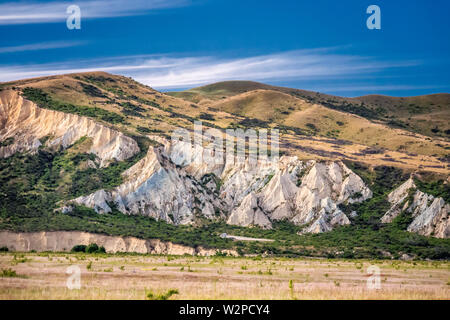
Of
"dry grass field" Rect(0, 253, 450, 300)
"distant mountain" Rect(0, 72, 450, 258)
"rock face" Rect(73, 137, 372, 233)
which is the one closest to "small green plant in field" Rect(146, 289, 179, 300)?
"dry grass field" Rect(0, 253, 450, 300)

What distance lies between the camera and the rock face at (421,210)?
81.6m

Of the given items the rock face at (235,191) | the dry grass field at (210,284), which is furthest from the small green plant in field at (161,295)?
the rock face at (235,191)

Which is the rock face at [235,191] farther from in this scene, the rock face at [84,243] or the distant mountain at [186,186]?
the rock face at [84,243]

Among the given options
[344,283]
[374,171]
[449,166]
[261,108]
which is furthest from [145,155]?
[261,108]

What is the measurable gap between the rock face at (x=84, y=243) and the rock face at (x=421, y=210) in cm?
2892

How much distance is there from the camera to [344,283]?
33094 mm

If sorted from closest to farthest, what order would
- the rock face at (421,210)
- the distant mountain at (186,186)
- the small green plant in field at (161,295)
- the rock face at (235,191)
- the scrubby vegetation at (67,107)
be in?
1. the small green plant in field at (161,295)
2. the distant mountain at (186,186)
3. the rock face at (421,210)
4. the rock face at (235,191)
5. the scrubby vegetation at (67,107)

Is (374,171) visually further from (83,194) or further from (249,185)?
(83,194)

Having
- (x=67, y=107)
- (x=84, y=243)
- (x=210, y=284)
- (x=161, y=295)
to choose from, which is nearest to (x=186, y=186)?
(x=84, y=243)

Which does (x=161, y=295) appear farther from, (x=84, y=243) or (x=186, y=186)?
(x=186, y=186)

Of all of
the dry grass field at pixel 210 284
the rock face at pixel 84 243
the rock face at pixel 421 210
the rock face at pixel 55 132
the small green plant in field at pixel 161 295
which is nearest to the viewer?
the small green plant in field at pixel 161 295

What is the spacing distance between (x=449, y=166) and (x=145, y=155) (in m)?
55.7

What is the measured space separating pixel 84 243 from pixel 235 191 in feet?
106

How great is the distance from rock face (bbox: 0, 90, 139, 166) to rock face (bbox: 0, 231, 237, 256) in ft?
84.5
